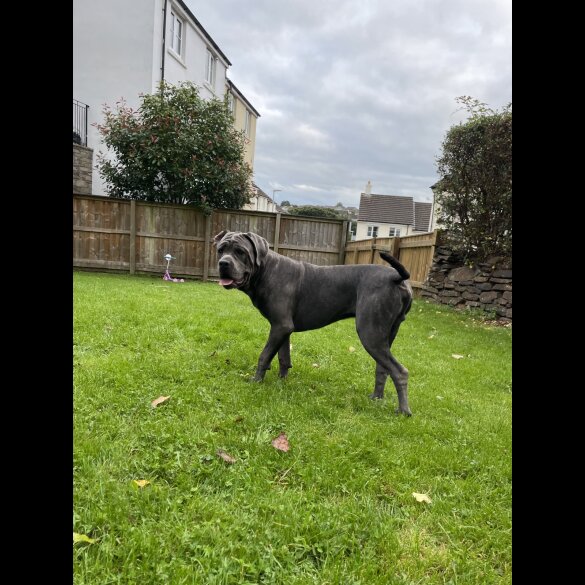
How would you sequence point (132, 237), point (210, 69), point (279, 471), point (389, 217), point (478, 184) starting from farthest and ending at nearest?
point (389, 217)
point (210, 69)
point (132, 237)
point (478, 184)
point (279, 471)

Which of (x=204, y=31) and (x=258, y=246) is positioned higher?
(x=204, y=31)

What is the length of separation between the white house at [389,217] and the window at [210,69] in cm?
3013

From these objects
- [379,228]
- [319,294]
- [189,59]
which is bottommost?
[319,294]

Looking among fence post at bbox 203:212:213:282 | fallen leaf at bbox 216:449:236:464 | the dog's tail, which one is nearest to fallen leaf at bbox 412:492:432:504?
fallen leaf at bbox 216:449:236:464

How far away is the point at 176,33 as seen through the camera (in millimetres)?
19250

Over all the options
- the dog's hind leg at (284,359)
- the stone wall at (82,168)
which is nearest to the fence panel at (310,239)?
the stone wall at (82,168)

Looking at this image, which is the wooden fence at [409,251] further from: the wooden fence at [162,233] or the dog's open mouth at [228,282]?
the dog's open mouth at [228,282]

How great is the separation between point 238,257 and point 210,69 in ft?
77.0

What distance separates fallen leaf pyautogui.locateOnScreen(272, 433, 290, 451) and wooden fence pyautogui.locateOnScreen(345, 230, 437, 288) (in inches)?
331

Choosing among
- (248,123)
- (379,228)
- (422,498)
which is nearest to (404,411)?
(422,498)

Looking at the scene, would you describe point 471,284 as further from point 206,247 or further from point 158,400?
point 158,400
